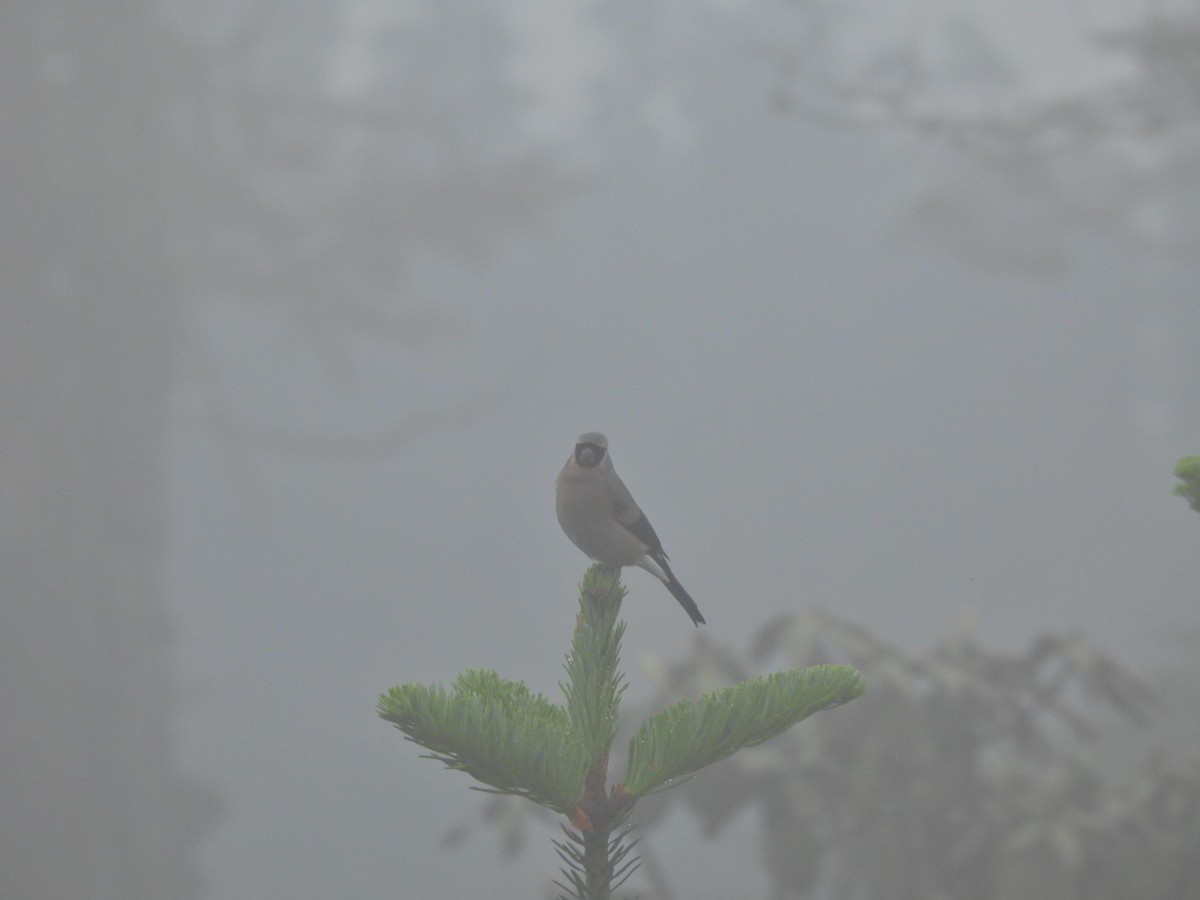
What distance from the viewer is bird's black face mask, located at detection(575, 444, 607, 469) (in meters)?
1.89

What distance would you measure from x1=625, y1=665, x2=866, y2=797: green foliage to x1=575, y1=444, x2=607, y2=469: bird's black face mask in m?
0.96

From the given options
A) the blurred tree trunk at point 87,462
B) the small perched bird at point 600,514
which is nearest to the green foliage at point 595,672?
the small perched bird at point 600,514

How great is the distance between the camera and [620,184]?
52438 mm

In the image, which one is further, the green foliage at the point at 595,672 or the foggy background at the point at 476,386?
the foggy background at the point at 476,386

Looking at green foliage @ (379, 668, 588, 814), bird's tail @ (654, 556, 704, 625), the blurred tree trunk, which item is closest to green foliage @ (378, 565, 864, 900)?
green foliage @ (379, 668, 588, 814)

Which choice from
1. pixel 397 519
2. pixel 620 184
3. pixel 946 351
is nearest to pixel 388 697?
pixel 397 519

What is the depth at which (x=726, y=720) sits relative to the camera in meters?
0.95

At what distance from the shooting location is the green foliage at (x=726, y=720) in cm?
94

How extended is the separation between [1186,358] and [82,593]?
126 feet

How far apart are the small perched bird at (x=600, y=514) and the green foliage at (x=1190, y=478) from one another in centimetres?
98

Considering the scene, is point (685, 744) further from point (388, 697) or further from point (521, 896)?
point (521, 896)

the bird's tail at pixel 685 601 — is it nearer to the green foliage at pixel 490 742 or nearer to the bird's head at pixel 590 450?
the bird's head at pixel 590 450

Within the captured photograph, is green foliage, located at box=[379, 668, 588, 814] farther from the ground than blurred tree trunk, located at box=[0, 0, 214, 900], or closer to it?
closer to it

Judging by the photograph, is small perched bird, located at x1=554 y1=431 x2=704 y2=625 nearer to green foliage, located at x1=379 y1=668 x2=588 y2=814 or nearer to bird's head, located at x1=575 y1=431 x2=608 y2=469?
bird's head, located at x1=575 y1=431 x2=608 y2=469
